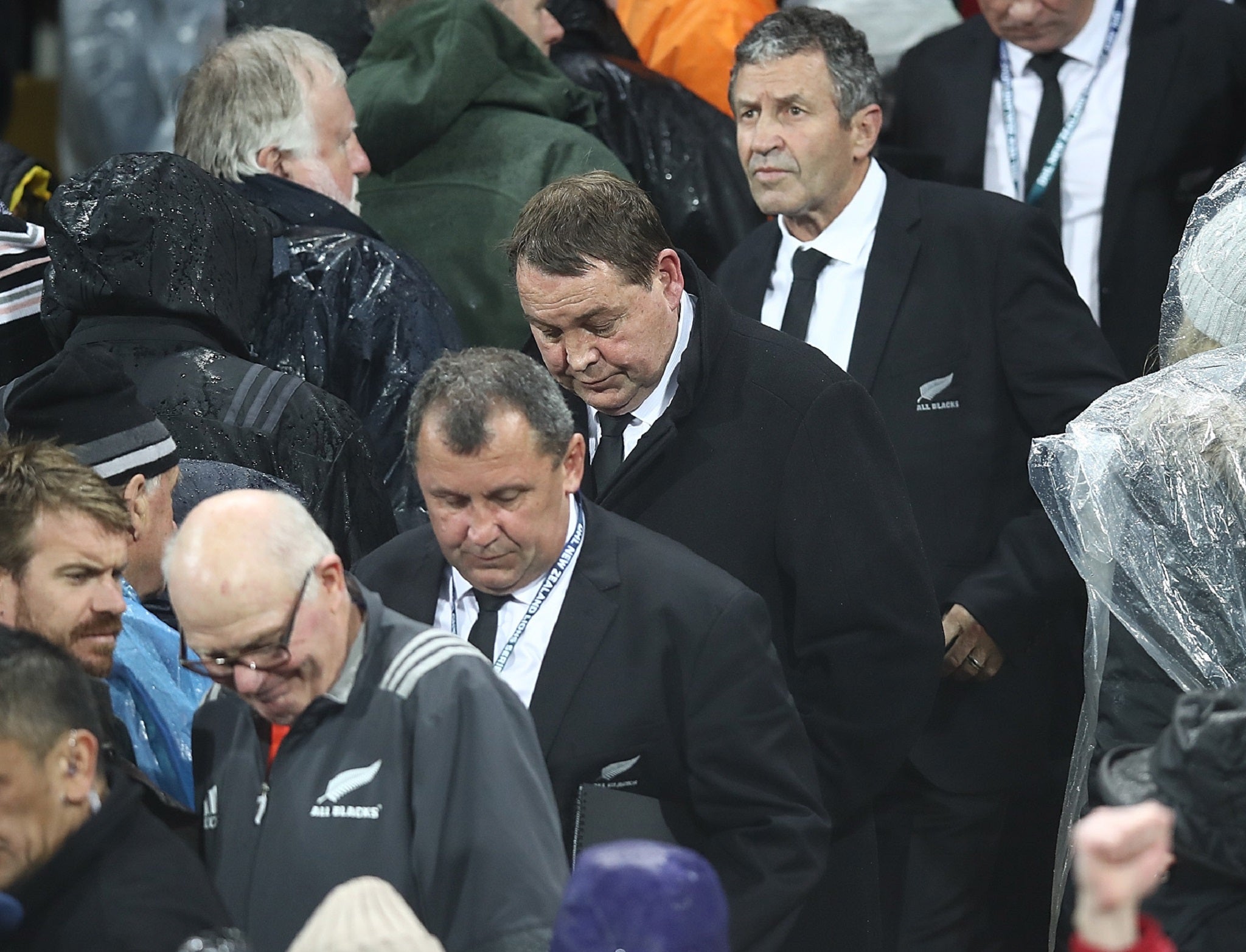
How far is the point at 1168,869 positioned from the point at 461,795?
978 millimetres

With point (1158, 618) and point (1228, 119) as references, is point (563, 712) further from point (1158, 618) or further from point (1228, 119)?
point (1228, 119)

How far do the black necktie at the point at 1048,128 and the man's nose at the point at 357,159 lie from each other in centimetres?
173

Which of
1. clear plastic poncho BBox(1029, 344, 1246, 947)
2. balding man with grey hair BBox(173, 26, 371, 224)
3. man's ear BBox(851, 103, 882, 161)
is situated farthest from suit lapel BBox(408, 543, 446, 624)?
man's ear BBox(851, 103, 882, 161)

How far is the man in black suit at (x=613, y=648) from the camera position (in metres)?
3.09

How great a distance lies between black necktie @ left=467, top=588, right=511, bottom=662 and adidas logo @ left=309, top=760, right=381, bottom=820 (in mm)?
496

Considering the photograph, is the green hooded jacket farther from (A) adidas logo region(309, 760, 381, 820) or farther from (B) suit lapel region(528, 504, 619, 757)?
(A) adidas logo region(309, 760, 381, 820)

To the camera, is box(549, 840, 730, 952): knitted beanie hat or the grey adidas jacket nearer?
box(549, 840, 730, 952): knitted beanie hat

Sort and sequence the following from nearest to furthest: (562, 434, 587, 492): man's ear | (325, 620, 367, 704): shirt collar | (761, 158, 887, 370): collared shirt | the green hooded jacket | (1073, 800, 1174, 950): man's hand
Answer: (1073, 800, 1174, 950): man's hand
(325, 620, 367, 704): shirt collar
(562, 434, 587, 492): man's ear
(761, 158, 887, 370): collared shirt
the green hooded jacket

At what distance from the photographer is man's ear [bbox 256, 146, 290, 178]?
14.8ft

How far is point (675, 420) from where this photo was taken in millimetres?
3588

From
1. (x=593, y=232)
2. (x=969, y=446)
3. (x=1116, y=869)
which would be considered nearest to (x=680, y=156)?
(x=969, y=446)

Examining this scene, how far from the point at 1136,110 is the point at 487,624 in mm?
2677

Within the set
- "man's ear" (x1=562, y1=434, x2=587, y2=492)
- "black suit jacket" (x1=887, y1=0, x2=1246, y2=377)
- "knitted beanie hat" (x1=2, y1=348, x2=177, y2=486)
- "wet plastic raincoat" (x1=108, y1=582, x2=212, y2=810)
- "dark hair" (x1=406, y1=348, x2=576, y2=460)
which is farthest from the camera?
"black suit jacket" (x1=887, y1=0, x2=1246, y2=377)

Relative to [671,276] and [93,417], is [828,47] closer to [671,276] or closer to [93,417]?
[671,276]
